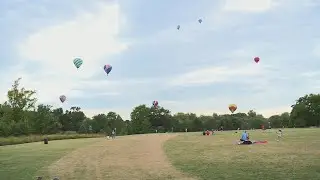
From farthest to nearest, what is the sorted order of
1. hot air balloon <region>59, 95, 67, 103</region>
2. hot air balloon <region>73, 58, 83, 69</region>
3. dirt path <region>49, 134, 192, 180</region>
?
hot air balloon <region>59, 95, 67, 103</region> → hot air balloon <region>73, 58, 83, 69</region> → dirt path <region>49, 134, 192, 180</region>

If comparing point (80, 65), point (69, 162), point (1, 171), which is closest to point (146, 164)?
point (69, 162)

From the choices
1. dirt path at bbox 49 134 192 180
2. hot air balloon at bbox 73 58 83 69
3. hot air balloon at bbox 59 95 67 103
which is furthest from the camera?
hot air balloon at bbox 59 95 67 103

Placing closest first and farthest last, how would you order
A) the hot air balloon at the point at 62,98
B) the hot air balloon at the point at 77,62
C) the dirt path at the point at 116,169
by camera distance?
the dirt path at the point at 116,169, the hot air balloon at the point at 77,62, the hot air balloon at the point at 62,98

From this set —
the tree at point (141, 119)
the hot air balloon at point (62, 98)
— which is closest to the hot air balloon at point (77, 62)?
the hot air balloon at point (62, 98)

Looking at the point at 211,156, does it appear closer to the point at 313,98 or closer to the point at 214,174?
the point at 214,174

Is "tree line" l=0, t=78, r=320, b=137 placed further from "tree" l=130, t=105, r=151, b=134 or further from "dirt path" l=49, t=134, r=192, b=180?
"dirt path" l=49, t=134, r=192, b=180

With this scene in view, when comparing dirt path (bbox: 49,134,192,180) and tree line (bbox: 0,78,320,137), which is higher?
tree line (bbox: 0,78,320,137)

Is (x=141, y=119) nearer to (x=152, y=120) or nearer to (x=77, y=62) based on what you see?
(x=152, y=120)

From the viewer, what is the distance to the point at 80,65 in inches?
2761

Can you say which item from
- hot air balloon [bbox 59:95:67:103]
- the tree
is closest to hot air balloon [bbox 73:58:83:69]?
hot air balloon [bbox 59:95:67:103]

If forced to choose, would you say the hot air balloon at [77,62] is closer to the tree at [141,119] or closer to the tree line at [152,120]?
the tree line at [152,120]

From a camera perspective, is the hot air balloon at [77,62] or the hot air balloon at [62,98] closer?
the hot air balloon at [77,62]

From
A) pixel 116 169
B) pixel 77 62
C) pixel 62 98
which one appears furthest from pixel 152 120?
pixel 116 169

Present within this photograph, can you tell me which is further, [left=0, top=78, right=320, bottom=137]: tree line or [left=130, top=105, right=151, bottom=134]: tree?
[left=130, top=105, right=151, bottom=134]: tree
